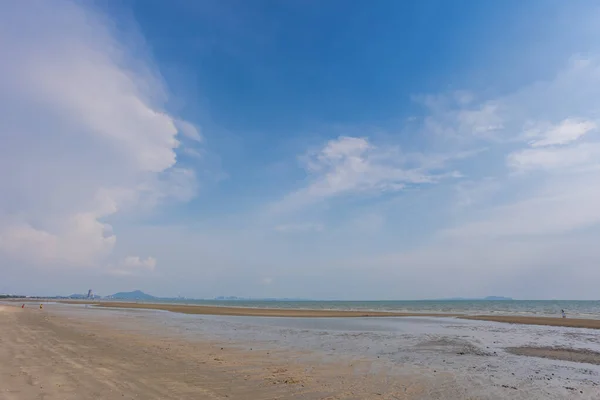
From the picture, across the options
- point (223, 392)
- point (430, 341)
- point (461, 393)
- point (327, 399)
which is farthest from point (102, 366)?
point (430, 341)

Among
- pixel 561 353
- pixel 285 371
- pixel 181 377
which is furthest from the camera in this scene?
pixel 561 353

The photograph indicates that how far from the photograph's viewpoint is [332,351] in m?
19.6

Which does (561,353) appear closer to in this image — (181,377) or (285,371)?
(285,371)

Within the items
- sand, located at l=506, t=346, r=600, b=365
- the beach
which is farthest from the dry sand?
sand, located at l=506, t=346, r=600, b=365

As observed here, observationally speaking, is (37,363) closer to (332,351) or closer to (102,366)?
(102,366)

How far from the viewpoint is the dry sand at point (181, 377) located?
9.76m

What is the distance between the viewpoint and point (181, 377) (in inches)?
463

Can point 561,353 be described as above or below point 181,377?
below

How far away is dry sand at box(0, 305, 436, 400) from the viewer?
976 cm

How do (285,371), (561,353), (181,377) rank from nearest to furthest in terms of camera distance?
(181,377) → (285,371) → (561,353)

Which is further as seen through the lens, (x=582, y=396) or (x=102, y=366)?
(x=102, y=366)

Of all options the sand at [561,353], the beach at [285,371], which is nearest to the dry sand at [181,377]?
the beach at [285,371]

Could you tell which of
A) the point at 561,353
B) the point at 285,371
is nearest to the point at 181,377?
the point at 285,371

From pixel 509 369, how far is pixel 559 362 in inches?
178
